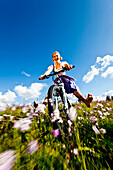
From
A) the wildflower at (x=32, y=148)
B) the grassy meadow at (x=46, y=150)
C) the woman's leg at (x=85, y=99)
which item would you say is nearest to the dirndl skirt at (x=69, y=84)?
the woman's leg at (x=85, y=99)

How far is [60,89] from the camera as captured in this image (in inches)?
129

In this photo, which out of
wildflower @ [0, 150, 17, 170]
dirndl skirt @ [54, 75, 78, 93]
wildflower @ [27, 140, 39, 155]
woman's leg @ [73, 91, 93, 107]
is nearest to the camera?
wildflower @ [0, 150, 17, 170]

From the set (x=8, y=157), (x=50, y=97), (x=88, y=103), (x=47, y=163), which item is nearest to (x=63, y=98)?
(x=50, y=97)

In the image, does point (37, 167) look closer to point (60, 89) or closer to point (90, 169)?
point (90, 169)

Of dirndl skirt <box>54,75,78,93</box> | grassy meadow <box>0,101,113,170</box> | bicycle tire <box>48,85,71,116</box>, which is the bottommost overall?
grassy meadow <box>0,101,113,170</box>

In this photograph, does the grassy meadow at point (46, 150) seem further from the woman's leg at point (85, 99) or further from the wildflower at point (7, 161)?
the woman's leg at point (85, 99)

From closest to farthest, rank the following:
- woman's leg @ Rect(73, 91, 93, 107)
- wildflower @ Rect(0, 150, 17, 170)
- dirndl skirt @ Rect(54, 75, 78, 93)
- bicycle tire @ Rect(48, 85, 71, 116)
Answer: wildflower @ Rect(0, 150, 17, 170) < bicycle tire @ Rect(48, 85, 71, 116) < woman's leg @ Rect(73, 91, 93, 107) < dirndl skirt @ Rect(54, 75, 78, 93)

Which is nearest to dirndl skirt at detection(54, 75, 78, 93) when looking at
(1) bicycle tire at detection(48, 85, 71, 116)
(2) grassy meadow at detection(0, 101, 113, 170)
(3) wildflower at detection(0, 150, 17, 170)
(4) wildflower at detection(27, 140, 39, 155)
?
(1) bicycle tire at detection(48, 85, 71, 116)

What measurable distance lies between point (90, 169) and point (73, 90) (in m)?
3.02

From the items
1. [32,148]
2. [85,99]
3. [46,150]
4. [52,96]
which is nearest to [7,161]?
[32,148]

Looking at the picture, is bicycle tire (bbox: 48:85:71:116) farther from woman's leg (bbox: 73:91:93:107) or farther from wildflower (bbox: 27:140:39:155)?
wildflower (bbox: 27:140:39:155)

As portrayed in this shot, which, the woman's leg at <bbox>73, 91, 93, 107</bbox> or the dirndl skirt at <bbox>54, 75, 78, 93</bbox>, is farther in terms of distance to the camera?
the dirndl skirt at <bbox>54, 75, 78, 93</bbox>

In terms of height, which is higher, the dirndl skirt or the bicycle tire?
the dirndl skirt

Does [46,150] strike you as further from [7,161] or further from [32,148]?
[7,161]
